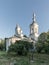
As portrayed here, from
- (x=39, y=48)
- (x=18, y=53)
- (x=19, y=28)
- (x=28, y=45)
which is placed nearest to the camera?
(x=18, y=53)

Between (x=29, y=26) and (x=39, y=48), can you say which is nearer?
(x=39, y=48)

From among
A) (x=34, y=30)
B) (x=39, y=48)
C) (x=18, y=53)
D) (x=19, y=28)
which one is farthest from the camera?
(x=19, y=28)

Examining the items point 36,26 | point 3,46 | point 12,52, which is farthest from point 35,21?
point 12,52

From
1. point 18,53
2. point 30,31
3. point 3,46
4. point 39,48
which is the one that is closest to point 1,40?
point 3,46

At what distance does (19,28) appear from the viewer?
7544 centimetres

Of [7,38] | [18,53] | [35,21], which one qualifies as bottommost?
[18,53]

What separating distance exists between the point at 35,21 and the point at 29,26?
8.77 ft

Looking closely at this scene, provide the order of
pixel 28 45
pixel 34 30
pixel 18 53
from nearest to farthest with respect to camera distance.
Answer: pixel 18 53
pixel 28 45
pixel 34 30

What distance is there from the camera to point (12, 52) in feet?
151

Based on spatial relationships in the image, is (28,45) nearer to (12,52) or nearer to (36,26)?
(12,52)

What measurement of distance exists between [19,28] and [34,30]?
7.18 meters

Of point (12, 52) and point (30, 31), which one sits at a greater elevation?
point (30, 31)

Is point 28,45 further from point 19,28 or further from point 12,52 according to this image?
point 19,28

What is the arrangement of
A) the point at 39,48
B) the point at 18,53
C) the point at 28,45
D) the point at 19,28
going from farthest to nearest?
the point at 19,28 < the point at 39,48 < the point at 28,45 < the point at 18,53
